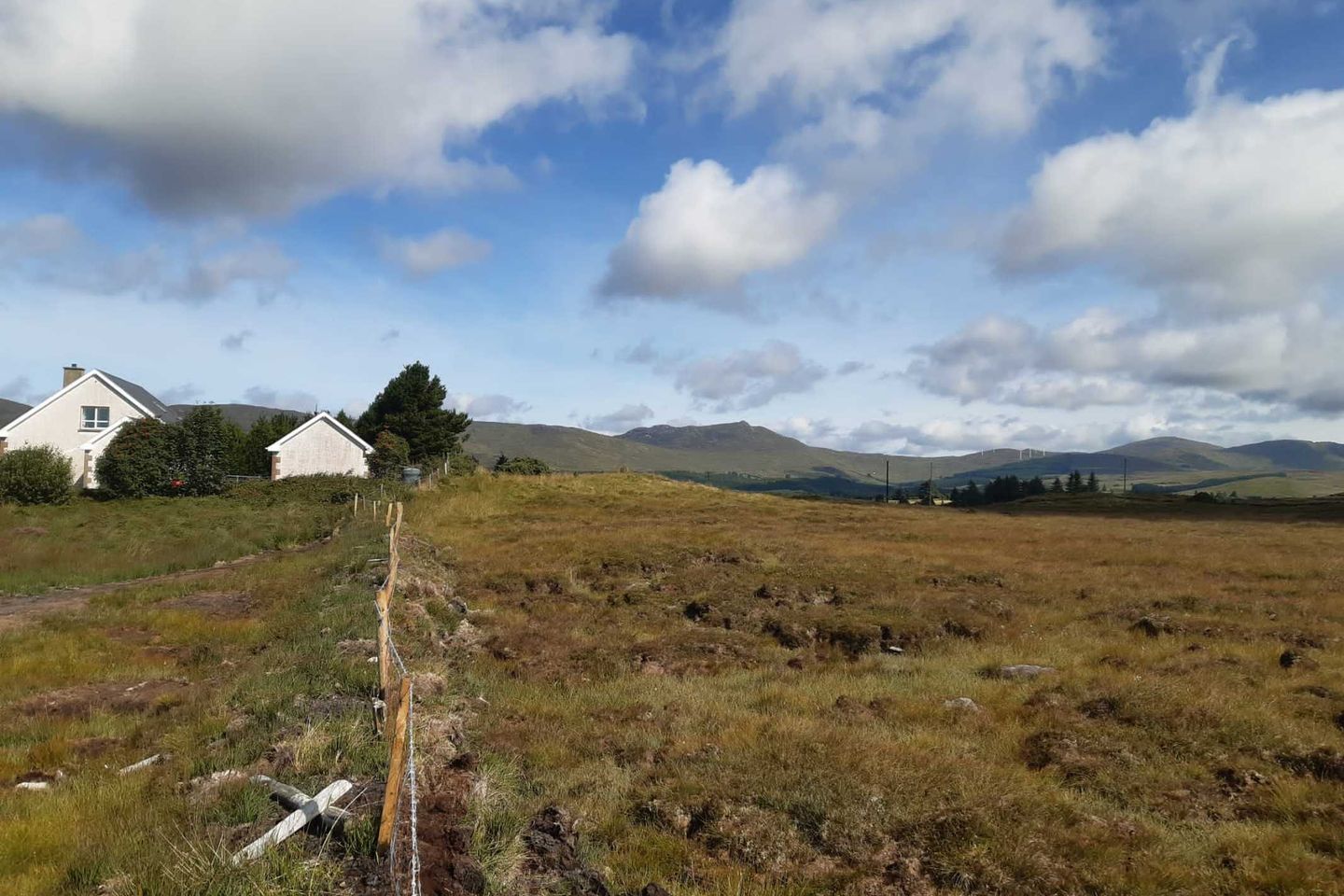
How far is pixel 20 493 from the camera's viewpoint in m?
43.4

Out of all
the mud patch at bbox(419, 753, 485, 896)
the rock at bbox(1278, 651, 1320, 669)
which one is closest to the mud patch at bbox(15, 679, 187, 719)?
the mud patch at bbox(419, 753, 485, 896)

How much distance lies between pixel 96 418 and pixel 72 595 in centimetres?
4325

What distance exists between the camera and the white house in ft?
173

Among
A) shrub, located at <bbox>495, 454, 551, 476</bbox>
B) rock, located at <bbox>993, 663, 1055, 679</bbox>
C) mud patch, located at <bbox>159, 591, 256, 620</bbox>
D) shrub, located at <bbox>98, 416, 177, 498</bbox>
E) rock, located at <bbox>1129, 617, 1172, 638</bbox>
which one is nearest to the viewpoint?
rock, located at <bbox>993, 663, 1055, 679</bbox>

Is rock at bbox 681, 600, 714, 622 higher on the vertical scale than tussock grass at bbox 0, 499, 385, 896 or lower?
lower

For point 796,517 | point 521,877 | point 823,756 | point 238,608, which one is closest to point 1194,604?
point 823,756

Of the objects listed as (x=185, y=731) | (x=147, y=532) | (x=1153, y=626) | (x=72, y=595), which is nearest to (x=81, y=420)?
(x=147, y=532)

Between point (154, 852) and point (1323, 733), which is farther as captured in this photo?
point (1323, 733)

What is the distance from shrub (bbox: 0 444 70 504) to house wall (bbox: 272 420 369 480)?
43.7 feet

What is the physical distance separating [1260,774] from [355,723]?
10.8 metres

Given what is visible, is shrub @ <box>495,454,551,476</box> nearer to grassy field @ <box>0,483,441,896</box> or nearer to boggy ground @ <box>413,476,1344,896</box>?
boggy ground @ <box>413,476,1344,896</box>

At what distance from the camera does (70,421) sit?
181 ft

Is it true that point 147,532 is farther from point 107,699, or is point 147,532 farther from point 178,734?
point 178,734

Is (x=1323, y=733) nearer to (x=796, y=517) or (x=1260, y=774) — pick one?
(x=1260, y=774)
